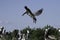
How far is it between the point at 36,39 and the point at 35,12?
49166 mm

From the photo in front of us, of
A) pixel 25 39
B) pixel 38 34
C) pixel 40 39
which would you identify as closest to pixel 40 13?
pixel 25 39

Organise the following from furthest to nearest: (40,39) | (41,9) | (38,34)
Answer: (38,34), (40,39), (41,9)

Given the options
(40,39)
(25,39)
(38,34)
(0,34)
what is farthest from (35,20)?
(38,34)

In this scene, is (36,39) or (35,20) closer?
(35,20)

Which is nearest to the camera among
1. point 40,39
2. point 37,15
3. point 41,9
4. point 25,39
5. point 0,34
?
point 37,15

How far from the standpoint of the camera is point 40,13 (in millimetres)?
8523

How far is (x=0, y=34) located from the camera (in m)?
23.2

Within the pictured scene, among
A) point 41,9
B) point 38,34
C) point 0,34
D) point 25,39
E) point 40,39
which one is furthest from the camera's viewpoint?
point 38,34

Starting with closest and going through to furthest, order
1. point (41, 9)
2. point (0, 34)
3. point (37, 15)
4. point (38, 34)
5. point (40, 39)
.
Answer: point (37, 15)
point (41, 9)
point (0, 34)
point (40, 39)
point (38, 34)

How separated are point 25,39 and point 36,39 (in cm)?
3244

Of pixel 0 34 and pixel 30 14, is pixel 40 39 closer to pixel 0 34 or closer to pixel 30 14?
pixel 0 34

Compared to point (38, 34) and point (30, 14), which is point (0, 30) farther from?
point (38, 34)

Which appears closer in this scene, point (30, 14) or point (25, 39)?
point (30, 14)

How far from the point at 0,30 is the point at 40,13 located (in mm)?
14995
